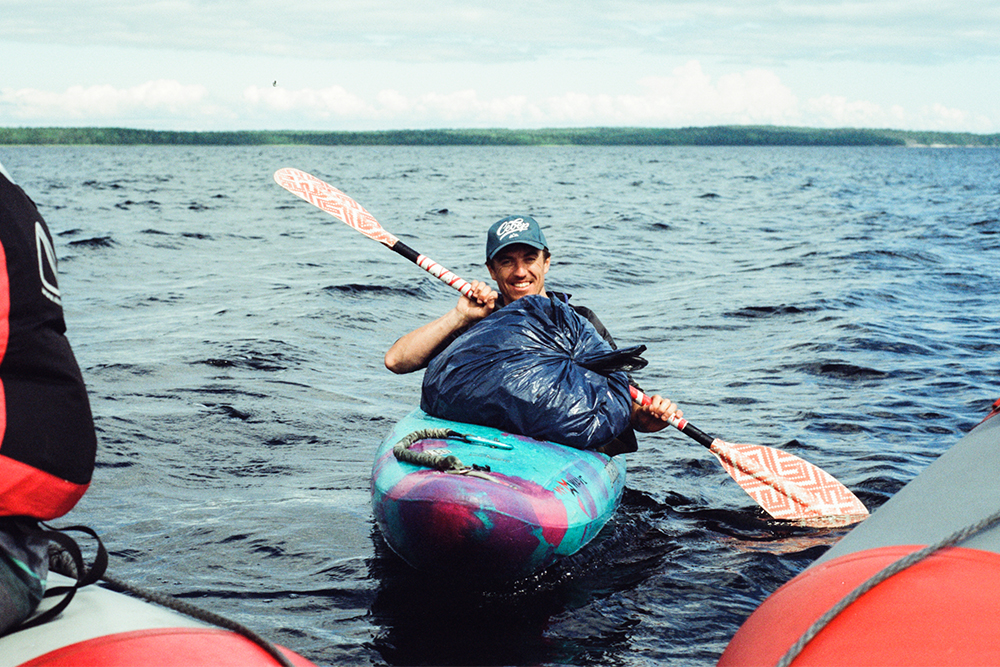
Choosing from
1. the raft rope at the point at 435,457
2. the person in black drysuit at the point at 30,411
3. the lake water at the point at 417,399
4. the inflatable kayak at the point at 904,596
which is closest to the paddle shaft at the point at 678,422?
the lake water at the point at 417,399

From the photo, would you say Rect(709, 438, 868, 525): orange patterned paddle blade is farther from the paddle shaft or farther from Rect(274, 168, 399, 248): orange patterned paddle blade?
Rect(274, 168, 399, 248): orange patterned paddle blade

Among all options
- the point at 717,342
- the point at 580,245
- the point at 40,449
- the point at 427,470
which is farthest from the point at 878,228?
the point at 40,449

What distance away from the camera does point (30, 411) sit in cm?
187

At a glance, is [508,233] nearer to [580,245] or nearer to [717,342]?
[717,342]

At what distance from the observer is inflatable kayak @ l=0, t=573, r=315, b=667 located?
1799 millimetres

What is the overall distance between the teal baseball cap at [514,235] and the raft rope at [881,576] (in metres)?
2.47

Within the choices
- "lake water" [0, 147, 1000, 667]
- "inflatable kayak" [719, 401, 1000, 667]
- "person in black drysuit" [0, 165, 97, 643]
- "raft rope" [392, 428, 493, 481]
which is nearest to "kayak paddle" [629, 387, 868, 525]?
"lake water" [0, 147, 1000, 667]

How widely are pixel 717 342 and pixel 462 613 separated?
553 centimetres

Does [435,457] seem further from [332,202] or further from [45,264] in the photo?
[332,202]

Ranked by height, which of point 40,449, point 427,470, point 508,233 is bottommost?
point 427,470

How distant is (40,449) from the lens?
6.16 ft

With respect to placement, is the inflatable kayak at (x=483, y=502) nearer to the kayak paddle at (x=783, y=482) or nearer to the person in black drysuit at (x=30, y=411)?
the kayak paddle at (x=783, y=482)

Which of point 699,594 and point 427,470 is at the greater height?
point 427,470

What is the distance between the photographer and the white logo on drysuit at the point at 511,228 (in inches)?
174
